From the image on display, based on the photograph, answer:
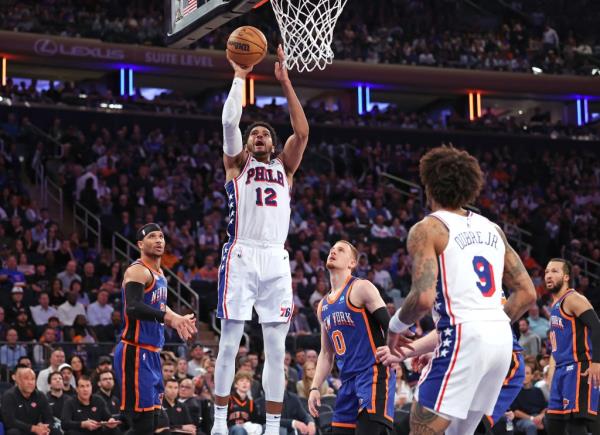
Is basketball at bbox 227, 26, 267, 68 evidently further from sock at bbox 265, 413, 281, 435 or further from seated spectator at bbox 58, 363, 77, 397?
seated spectator at bbox 58, 363, 77, 397

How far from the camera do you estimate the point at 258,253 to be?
8.26 metres

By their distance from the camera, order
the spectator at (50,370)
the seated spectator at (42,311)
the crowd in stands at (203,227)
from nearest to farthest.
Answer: the spectator at (50,370) < the crowd in stands at (203,227) < the seated spectator at (42,311)

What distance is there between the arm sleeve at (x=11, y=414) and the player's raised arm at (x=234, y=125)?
5185 millimetres

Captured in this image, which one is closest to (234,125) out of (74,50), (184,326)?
(184,326)

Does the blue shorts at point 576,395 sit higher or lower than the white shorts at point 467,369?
lower

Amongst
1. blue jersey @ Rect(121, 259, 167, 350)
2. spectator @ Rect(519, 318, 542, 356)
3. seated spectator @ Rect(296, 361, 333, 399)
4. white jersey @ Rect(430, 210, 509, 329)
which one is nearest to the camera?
white jersey @ Rect(430, 210, 509, 329)

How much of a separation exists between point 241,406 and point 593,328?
4.76 meters

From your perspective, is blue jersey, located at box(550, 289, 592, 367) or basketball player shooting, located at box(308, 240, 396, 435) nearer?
basketball player shooting, located at box(308, 240, 396, 435)

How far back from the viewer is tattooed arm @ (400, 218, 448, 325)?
18.3ft

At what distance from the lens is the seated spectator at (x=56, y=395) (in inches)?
497

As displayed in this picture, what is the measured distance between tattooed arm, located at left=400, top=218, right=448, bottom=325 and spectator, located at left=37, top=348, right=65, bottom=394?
8.56m

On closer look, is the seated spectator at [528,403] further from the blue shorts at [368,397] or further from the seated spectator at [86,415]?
the blue shorts at [368,397]

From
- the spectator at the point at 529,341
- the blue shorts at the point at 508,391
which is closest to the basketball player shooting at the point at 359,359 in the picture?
the blue shorts at the point at 508,391

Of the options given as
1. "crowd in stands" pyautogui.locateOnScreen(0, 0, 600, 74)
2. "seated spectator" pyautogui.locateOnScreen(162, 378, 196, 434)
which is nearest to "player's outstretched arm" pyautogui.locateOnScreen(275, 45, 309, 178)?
"seated spectator" pyautogui.locateOnScreen(162, 378, 196, 434)
